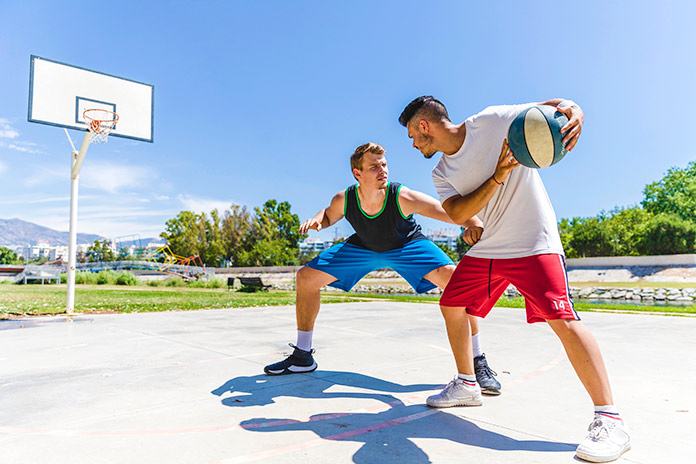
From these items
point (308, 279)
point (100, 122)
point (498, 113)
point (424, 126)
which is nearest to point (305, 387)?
point (308, 279)

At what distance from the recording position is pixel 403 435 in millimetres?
2434

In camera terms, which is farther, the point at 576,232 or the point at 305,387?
the point at 576,232

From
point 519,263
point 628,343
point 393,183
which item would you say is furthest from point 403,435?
point 628,343

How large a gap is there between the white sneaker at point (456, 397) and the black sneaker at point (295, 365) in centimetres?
137

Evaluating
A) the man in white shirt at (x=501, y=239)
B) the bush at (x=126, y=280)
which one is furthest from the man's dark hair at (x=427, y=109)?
the bush at (x=126, y=280)

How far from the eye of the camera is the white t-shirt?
265cm

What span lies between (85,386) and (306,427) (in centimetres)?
194

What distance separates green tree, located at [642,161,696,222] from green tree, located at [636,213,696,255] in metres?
8.25

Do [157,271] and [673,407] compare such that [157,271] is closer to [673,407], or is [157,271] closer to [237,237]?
[237,237]

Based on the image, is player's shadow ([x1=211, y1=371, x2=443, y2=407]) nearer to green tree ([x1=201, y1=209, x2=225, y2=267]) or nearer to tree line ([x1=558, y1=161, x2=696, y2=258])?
tree line ([x1=558, y1=161, x2=696, y2=258])

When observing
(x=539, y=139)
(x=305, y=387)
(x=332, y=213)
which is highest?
(x=539, y=139)

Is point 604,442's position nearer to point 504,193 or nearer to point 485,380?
point 485,380

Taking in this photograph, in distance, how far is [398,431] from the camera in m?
2.50

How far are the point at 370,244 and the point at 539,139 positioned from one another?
1.92m
